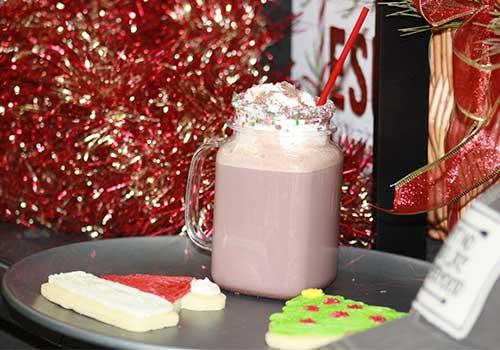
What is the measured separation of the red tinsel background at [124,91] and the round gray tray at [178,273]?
18cm

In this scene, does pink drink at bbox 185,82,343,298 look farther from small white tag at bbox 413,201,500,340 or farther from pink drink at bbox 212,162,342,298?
small white tag at bbox 413,201,500,340

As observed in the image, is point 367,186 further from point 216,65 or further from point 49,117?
point 49,117

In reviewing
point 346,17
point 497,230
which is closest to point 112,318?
point 497,230

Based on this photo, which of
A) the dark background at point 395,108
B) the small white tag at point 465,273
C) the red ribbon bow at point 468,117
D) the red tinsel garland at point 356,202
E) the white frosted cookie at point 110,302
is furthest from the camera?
the red tinsel garland at point 356,202

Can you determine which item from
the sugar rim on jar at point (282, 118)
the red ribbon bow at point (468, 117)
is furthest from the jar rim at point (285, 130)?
the red ribbon bow at point (468, 117)

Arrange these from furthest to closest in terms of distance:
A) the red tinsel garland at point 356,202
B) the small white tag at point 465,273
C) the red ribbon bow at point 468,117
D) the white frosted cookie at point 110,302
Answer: the red tinsel garland at point 356,202, the red ribbon bow at point 468,117, the white frosted cookie at point 110,302, the small white tag at point 465,273

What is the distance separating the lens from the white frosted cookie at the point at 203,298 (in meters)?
0.73

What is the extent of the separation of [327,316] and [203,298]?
99mm

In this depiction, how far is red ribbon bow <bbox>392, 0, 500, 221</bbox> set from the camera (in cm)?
81

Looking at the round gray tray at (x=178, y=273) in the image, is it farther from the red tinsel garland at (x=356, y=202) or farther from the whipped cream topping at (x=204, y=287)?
the red tinsel garland at (x=356, y=202)

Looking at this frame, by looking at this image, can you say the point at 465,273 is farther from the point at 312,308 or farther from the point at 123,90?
the point at 123,90

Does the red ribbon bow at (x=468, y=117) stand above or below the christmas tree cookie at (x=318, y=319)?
above

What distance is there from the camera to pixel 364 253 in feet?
2.88

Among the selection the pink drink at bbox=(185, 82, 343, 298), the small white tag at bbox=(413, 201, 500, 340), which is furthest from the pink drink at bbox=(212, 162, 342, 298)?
the small white tag at bbox=(413, 201, 500, 340)
